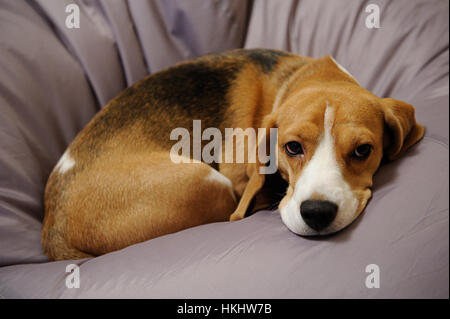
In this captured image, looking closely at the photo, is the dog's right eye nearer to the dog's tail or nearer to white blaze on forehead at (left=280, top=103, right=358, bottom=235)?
white blaze on forehead at (left=280, top=103, right=358, bottom=235)

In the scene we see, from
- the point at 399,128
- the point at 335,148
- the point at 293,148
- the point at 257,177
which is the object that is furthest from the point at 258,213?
the point at 399,128

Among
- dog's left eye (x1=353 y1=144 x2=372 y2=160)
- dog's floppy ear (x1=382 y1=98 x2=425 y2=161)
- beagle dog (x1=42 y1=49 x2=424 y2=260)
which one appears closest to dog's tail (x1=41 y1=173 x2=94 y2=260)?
beagle dog (x1=42 y1=49 x2=424 y2=260)

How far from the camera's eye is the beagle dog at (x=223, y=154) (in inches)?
59.6

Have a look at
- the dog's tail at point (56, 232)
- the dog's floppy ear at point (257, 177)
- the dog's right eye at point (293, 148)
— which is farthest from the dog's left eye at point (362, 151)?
the dog's tail at point (56, 232)

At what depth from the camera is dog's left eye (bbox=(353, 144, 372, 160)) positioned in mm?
1529

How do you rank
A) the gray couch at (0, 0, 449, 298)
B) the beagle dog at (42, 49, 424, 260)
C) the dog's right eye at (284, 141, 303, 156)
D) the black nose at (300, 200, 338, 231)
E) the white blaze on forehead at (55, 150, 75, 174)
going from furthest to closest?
the white blaze on forehead at (55, 150, 75, 174) → the dog's right eye at (284, 141, 303, 156) → the beagle dog at (42, 49, 424, 260) → the black nose at (300, 200, 338, 231) → the gray couch at (0, 0, 449, 298)

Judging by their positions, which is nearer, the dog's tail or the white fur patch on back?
the dog's tail

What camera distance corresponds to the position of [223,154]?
2234 millimetres

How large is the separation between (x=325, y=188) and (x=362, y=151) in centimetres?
27

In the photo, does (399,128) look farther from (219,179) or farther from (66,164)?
(66,164)

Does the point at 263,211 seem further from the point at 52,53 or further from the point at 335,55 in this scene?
the point at 52,53

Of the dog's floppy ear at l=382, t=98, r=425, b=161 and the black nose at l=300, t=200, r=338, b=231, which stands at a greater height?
the dog's floppy ear at l=382, t=98, r=425, b=161

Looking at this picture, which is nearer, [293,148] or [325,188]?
[325,188]

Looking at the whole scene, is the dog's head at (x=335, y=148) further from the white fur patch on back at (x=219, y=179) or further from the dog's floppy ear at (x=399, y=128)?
the white fur patch on back at (x=219, y=179)
